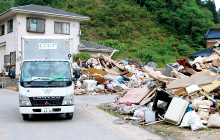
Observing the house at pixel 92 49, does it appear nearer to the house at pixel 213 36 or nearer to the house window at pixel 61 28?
the house window at pixel 61 28

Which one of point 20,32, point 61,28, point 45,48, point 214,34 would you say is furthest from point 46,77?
point 214,34

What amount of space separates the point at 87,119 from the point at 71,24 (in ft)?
72.2

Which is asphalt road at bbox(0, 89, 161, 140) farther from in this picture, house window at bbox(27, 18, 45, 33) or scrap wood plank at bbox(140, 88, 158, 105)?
house window at bbox(27, 18, 45, 33)

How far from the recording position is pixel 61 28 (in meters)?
31.9

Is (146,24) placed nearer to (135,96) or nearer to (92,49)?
(92,49)

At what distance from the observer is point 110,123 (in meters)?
11.3

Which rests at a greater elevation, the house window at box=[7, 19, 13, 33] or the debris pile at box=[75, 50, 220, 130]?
the house window at box=[7, 19, 13, 33]

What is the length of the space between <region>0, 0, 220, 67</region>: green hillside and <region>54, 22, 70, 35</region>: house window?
15625mm

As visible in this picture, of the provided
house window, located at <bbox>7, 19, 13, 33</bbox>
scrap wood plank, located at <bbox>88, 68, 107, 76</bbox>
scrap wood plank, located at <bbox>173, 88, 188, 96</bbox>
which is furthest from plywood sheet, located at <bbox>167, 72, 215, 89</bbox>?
house window, located at <bbox>7, 19, 13, 33</bbox>

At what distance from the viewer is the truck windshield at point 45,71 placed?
35.8 ft

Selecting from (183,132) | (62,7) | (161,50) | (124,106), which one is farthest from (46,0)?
(183,132)

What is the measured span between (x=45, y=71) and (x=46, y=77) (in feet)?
1.09

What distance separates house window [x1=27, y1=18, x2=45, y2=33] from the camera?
97.5 ft

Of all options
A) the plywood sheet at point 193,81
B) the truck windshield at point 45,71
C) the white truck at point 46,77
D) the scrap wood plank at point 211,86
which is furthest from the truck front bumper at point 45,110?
the scrap wood plank at point 211,86
